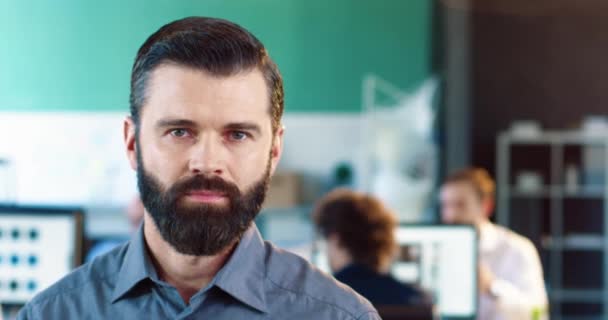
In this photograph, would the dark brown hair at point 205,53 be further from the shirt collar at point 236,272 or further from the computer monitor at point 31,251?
the computer monitor at point 31,251

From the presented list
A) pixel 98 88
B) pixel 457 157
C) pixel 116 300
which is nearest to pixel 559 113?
pixel 457 157

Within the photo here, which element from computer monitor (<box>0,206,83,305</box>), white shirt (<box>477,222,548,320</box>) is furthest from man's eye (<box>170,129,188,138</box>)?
white shirt (<box>477,222,548,320</box>)

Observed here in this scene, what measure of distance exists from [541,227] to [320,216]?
5.09m

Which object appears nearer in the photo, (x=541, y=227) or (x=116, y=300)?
(x=116, y=300)

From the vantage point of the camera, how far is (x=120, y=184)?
17.1 feet

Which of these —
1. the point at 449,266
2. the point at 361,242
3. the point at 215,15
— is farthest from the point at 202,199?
the point at 449,266

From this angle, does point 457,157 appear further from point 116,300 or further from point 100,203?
point 116,300

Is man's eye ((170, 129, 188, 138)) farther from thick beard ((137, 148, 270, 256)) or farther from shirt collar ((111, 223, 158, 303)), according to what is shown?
shirt collar ((111, 223, 158, 303))

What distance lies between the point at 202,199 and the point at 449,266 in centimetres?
217

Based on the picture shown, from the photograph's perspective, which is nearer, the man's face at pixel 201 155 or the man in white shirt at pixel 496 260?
the man's face at pixel 201 155

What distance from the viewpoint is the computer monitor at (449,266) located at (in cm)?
310

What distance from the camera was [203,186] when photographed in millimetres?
1051

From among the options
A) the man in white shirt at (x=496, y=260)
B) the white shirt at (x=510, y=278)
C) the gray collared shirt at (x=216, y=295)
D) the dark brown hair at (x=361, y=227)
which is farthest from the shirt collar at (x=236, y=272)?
the white shirt at (x=510, y=278)

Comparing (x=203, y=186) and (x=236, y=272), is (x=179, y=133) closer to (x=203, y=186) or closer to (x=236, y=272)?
(x=203, y=186)
